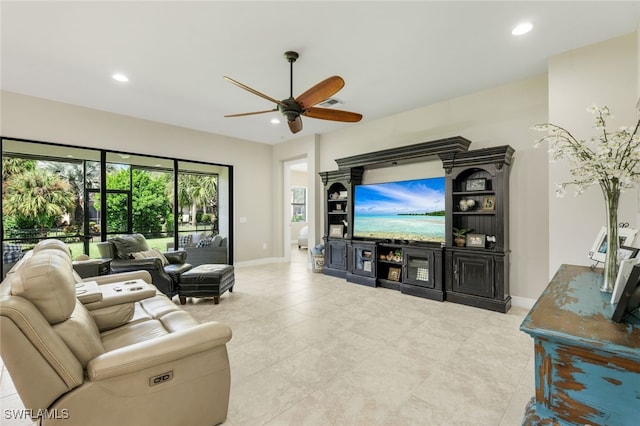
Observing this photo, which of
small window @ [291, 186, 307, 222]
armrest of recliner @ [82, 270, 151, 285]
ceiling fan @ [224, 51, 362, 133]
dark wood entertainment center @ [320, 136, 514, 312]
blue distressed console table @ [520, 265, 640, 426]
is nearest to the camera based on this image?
blue distressed console table @ [520, 265, 640, 426]

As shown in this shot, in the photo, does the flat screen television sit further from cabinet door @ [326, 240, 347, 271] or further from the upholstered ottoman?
the upholstered ottoman

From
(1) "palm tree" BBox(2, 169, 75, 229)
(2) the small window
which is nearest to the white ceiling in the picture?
(1) "palm tree" BBox(2, 169, 75, 229)

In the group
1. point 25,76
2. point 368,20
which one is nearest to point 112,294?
point 368,20

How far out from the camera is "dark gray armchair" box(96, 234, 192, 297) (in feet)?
12.8

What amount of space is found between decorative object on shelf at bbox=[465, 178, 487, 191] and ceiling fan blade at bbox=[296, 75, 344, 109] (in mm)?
2605

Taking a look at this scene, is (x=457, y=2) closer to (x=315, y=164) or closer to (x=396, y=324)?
(x=396, y=324)

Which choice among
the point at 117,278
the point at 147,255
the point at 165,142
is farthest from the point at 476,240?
the point at 165,142

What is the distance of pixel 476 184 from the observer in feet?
13.4

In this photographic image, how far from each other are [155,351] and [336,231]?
14.6 feet

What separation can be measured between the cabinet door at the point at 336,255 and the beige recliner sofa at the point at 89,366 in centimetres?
395

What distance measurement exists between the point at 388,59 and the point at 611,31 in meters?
2.08

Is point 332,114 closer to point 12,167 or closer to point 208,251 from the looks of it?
point 208,251

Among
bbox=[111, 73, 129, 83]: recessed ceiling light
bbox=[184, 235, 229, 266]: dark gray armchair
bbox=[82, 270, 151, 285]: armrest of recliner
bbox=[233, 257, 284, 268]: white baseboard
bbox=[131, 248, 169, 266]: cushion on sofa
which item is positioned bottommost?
bbox=[233, 257, 284, 268]: white baseboard

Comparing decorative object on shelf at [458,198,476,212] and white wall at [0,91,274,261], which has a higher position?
white wall at [0,91,274,261]
